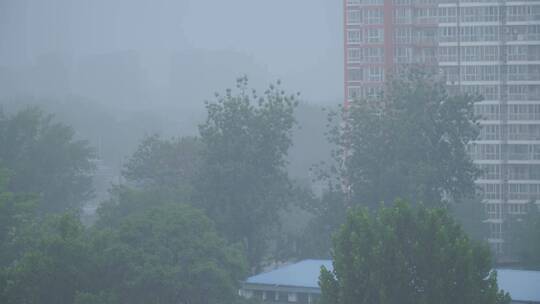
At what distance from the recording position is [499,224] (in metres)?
48.0

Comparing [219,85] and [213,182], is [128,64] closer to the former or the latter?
[219,85]

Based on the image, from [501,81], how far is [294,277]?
2316 centimetres

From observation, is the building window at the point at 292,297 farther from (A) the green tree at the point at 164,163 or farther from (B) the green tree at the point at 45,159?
(B) the green tree at the point at 45,159

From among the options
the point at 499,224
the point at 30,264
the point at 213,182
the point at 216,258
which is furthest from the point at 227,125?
the point at 499,224

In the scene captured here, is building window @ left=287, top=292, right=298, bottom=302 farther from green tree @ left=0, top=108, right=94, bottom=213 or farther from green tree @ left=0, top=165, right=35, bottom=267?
green tree @ left=0, top=108, right=94, bottom=213

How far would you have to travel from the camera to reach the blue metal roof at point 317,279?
2553 cm

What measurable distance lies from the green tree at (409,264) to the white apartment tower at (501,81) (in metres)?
27.4

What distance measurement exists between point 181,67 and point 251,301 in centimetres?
14432

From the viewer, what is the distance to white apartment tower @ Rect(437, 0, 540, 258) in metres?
47.5

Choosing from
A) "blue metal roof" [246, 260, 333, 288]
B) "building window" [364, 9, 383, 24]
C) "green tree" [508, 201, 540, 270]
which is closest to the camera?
"blue metal roof" [246, 260, 333, 288]

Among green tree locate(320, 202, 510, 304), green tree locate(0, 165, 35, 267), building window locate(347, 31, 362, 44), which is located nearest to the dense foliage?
green tree locate(0, 165, 35, 267)

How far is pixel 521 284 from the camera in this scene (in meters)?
26.5

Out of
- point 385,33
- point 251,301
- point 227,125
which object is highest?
point 385,33

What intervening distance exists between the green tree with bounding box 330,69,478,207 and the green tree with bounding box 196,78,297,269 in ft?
10.4
